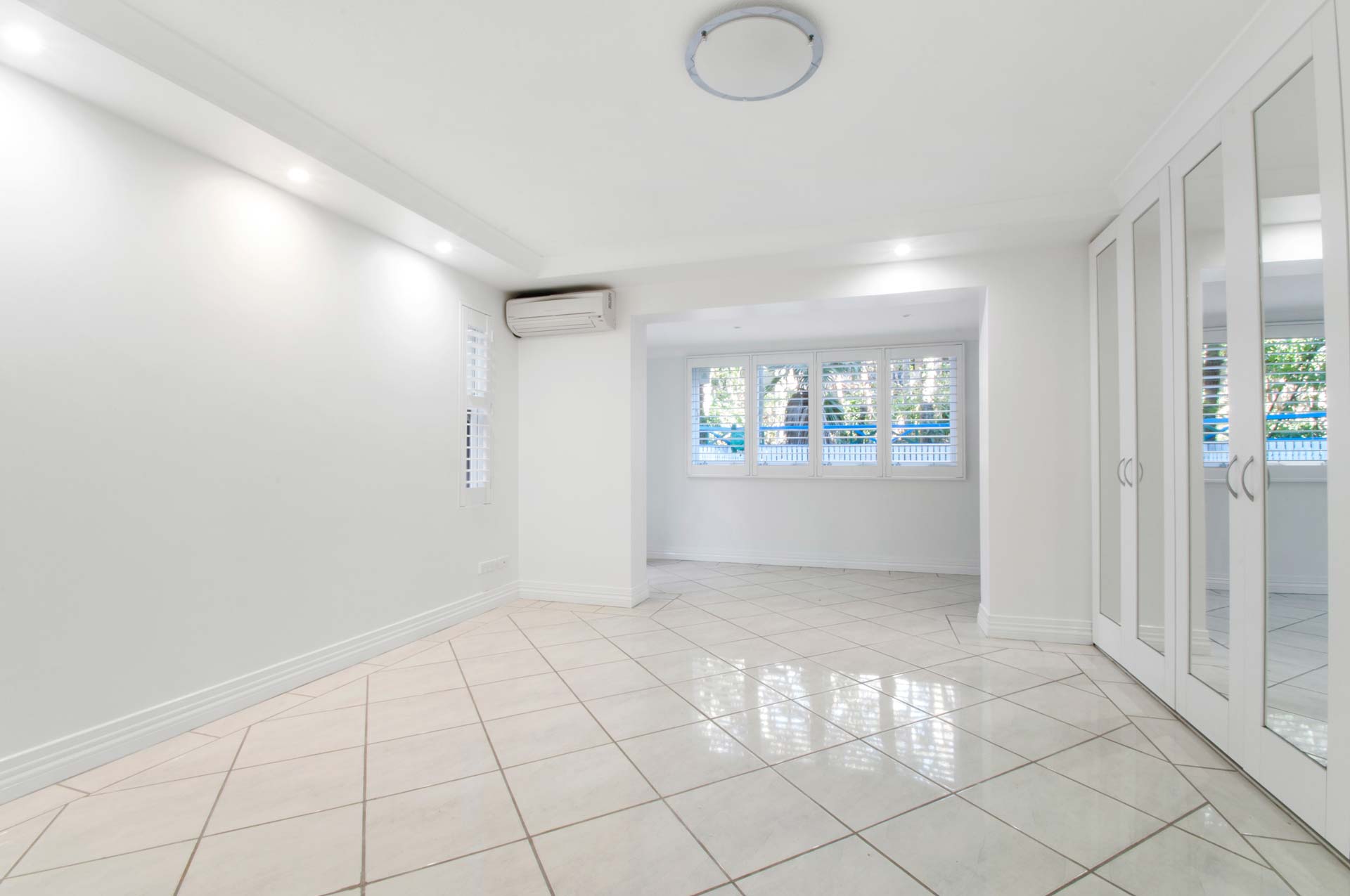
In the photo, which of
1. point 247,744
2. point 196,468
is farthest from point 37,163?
point 247,744

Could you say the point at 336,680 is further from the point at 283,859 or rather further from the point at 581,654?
the point at 283,859

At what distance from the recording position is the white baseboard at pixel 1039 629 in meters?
3.47

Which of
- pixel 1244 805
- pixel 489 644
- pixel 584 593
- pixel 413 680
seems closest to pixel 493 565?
pixel 584 593

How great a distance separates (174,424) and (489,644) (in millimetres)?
1906

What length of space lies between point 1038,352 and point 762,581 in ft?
9.64

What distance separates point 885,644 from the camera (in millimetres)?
3490

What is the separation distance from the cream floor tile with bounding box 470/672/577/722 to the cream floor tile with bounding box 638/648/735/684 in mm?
477

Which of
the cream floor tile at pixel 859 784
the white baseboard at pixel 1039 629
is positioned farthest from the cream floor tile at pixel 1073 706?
the cream floor tile at pixel 859 784

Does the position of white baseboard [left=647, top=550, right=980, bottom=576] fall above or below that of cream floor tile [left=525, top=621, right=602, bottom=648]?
below

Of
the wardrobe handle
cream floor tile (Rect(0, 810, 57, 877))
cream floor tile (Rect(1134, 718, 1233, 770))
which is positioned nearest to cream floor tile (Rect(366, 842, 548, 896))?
cream floor tile (Rect(0, 810, 57, 877))

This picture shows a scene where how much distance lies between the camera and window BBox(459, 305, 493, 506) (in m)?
4.05

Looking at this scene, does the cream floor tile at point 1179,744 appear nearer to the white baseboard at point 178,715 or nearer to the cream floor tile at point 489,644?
the cream floor tile at point 489,644

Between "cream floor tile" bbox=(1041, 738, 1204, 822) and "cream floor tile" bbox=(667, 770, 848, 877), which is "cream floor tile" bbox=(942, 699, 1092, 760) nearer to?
"cream floor tile" bbox=(1041, 738, 1204, 822)

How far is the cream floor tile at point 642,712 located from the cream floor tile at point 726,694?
6 cm
